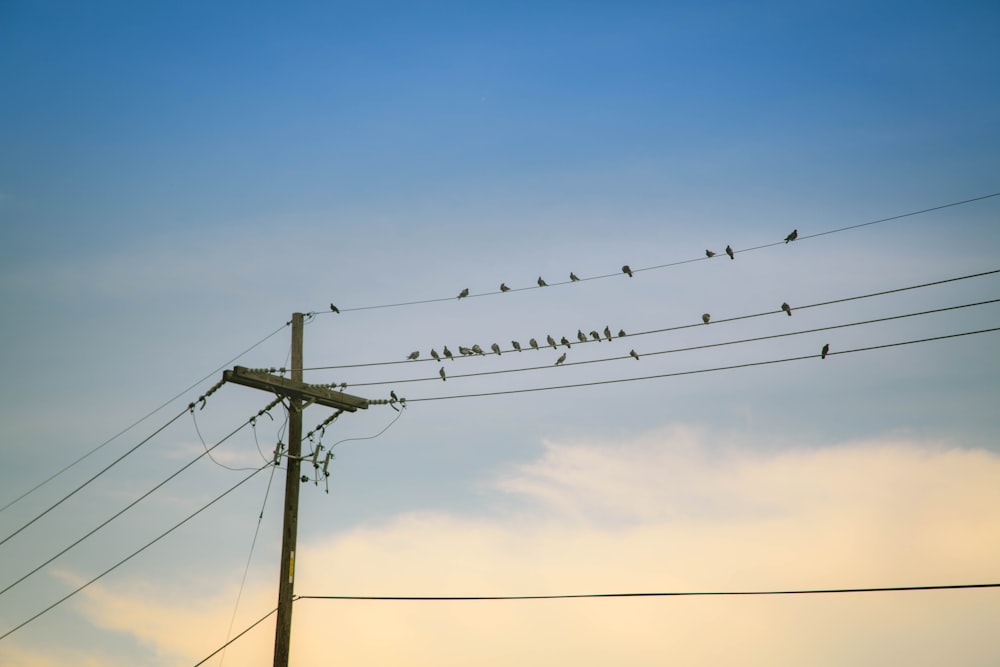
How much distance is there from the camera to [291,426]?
859 inches

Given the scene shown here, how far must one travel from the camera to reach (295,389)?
2170 cm

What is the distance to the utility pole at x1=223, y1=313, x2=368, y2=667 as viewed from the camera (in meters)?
20.5

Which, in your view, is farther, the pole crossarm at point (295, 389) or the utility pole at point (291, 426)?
the pole crossarm at point (295, 389)

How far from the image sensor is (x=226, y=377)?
69.5 feet

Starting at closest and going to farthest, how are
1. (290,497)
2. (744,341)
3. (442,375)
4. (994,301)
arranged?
(994,301), (744,341), (290,497), (442,375)

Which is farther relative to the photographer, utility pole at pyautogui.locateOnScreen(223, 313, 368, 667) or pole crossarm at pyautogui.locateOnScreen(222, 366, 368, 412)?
pole crossarm at pyautogui.locateOnScreen(222, 366, 368, 412)

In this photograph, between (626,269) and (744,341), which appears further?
(626,269)

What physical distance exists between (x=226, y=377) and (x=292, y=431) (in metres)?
1.65

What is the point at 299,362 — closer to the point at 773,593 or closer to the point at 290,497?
the point at 290,497

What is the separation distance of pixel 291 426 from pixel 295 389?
72cm

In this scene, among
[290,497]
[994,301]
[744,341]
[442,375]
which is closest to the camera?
[994,301]

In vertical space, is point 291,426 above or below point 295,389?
below

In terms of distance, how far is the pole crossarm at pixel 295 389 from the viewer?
21.2 meters

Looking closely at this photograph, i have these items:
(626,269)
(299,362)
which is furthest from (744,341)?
(299,362)
